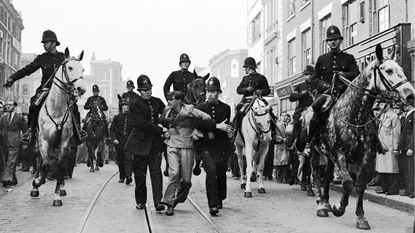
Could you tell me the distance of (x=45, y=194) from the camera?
1259cm

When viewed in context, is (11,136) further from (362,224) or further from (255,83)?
(362,224)

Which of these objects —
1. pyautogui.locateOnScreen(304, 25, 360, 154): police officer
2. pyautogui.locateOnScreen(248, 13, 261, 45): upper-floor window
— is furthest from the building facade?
pyautogui.locateOnScreen(304, 25, 360, 154): police officer

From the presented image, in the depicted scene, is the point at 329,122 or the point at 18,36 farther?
the point at 18,36

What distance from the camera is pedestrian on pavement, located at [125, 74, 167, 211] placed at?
33.0 ft

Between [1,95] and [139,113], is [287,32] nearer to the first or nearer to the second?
[139,113]

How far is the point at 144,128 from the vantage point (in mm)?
9859

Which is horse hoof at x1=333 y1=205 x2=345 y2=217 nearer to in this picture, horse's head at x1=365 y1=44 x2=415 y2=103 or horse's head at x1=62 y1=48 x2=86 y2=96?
horse's head at x1=365 y1=44 x2=415 y2=103

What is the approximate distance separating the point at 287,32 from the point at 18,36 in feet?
146

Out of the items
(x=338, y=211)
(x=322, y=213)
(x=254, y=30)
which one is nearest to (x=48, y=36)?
(x=322, y=213)

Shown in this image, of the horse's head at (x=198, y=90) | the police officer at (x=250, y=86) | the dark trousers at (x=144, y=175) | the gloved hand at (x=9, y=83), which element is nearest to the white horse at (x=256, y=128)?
the police officer at (x=250, y=86)

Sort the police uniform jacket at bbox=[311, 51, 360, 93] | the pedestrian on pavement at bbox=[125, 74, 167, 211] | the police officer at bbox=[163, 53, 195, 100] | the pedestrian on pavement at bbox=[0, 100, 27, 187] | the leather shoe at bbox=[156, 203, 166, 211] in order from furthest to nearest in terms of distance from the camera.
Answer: the pedestrian on pavement at bbox=[0, 100, 27, 187]
the police officer at bbox=[163, 53, 195, 100]
the police uniform jacket at bbox=[311, 51, 360, 93]
the pedestrian on pavement at bbox=[125, 74, 167, 211]
the leather shoe at bbox=[156, 203, 166, 211]

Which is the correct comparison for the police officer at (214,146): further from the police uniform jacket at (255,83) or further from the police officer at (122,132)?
the police officer at (122,132)

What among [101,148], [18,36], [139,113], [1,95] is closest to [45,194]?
[139,113]

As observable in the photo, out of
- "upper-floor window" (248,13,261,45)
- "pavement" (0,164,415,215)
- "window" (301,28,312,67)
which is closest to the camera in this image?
"pavement" (0,164,415,215)
